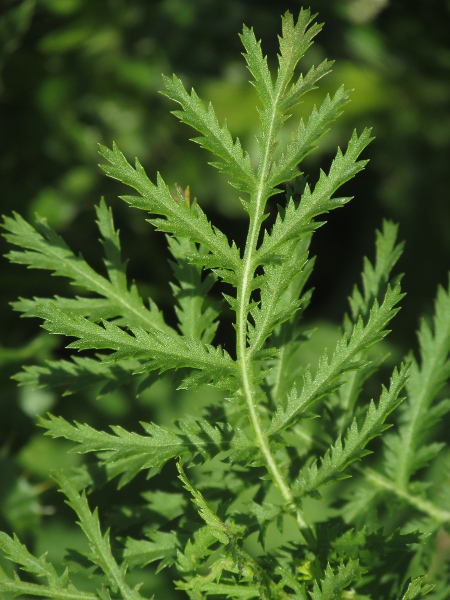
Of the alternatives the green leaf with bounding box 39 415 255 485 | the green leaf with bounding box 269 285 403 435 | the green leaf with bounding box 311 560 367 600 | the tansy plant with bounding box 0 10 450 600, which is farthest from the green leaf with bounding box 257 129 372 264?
the green leaf with bounding box 311 560 367 600

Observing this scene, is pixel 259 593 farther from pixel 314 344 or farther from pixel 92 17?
pixel 92 17

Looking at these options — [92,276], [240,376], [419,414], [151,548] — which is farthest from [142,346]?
[419,414]

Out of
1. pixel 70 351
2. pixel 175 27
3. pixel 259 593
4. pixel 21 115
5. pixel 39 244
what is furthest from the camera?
pixel 175 27

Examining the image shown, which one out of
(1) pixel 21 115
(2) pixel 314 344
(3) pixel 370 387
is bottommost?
(3) pixel 370 387

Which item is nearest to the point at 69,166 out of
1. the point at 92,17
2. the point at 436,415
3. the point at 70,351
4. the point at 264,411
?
the point at 92,17

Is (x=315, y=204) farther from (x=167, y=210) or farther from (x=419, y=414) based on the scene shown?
(x=419, y=414)

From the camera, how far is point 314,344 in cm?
209

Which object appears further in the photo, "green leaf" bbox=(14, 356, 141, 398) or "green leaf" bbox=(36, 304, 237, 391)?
"green leaf" bbox=(14, 356, 141, 398)

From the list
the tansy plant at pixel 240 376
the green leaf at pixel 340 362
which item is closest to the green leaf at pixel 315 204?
the tansy plant at pixel 240 376

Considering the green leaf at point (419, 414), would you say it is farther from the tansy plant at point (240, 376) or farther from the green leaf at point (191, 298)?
the green leaf at point (191, 298)

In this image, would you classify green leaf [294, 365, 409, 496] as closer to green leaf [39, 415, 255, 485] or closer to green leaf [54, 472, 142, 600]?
→ green leaf [39, 415, 255, 485]

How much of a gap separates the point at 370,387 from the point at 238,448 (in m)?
1.28

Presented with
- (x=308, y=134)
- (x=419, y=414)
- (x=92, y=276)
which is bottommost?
(x=419, y=414)

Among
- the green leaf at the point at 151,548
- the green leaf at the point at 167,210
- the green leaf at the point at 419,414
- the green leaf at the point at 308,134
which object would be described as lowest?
the green leaf at the point at 151,548
